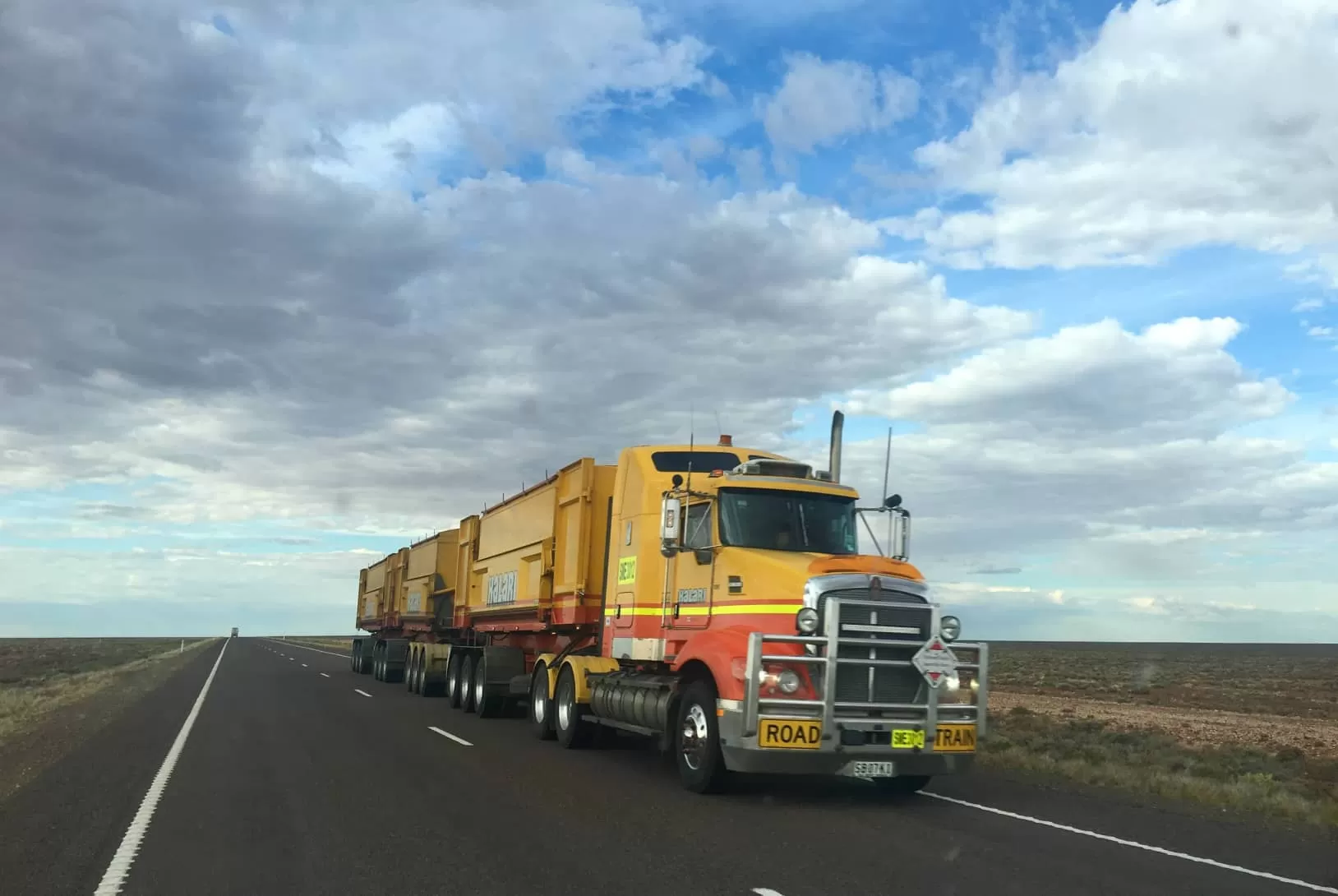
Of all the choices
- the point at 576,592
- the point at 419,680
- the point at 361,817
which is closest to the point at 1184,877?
the point at 361,817

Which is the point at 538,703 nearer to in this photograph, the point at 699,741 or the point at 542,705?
the point at 542,705

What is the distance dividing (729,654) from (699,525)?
2.21 meters

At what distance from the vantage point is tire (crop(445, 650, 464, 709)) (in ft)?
77.7

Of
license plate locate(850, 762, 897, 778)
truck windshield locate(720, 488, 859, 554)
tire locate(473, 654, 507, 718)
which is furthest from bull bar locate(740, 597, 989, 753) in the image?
tire locate(473, 654, 507, 718)

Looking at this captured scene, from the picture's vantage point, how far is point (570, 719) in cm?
1591

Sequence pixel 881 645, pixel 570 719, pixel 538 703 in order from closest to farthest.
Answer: pixel 881 645 < pixel 570 719 < pixel 538 703

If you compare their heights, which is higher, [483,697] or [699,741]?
[699,741]

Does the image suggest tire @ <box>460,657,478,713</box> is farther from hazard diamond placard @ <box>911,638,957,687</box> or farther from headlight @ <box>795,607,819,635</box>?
hazard diamond placard @ <box>911,638,957,687</box>

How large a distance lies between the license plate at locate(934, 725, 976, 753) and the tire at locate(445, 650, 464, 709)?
14.3m

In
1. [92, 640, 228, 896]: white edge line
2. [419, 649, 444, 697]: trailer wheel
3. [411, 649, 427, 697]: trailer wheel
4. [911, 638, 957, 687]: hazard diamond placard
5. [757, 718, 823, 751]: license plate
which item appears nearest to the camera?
[92, 640, 228, 896]: white edge line

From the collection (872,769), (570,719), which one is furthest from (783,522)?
(570,719)

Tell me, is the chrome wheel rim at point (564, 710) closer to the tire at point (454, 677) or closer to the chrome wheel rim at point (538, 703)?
the chrome wheel rim at point (538, 703)

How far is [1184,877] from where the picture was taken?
313 inches

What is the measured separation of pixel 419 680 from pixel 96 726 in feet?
36.3
